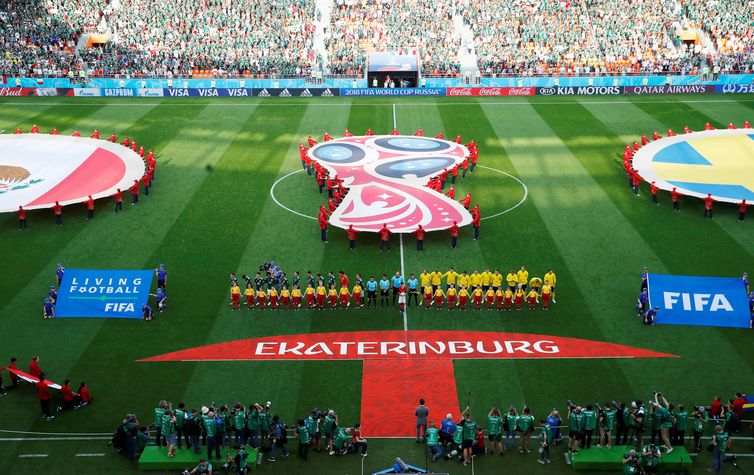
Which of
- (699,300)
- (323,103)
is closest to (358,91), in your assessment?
(323,103)

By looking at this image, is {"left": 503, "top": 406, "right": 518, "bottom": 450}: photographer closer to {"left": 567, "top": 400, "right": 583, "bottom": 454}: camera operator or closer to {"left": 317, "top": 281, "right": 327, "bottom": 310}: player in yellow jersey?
{"left": 567, "top": 400, "right": 583, "bottom": 454}: camera operator

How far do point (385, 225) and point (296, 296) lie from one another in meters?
5.72

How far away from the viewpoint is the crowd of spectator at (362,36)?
58.5 metres

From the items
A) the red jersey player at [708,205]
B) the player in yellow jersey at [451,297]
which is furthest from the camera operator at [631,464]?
the red jersey player at [708,205]

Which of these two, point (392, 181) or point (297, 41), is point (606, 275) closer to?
point (392, 181)

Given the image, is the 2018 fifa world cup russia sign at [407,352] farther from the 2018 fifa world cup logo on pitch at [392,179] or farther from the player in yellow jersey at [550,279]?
the 2018 fifa world cup logo on pitch at [392,179]

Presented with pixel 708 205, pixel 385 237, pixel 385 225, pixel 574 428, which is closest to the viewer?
pixel 574 428

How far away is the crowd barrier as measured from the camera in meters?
55.7

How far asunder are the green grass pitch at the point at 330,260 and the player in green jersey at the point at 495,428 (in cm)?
49

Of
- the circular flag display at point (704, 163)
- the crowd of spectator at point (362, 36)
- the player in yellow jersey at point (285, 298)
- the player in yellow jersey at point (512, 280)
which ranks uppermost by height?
the crowd of spectator at point (362, 36)

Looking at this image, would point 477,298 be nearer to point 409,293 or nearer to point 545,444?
point 409,293

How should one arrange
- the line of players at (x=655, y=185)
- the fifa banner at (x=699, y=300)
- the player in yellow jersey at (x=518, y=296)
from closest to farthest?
the fifa banner at (x=699, y=300) < the player in yellow jersey at (x=518, y=296) < the line of players at (x=655, y=185)

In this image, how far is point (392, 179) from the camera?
120ft

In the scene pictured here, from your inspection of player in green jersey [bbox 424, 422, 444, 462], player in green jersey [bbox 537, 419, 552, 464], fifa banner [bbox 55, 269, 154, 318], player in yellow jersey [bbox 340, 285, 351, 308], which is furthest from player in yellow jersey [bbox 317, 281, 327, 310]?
player in green jersey [bbox 537, 419, 552, 464]
